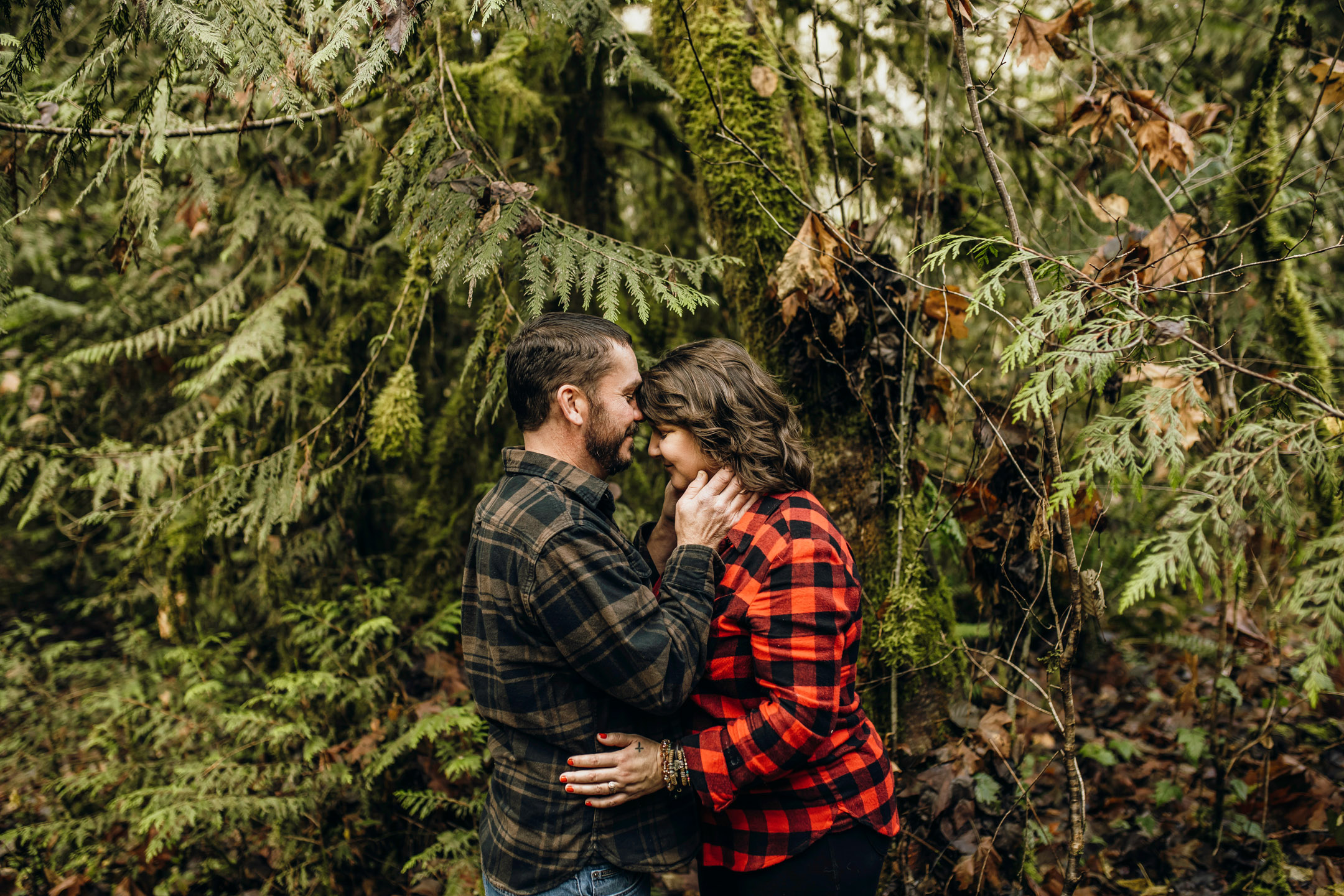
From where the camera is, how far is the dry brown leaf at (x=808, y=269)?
7.76ft

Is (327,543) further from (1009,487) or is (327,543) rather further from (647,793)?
(1009,487)

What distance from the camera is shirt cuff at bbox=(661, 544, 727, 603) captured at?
183cm

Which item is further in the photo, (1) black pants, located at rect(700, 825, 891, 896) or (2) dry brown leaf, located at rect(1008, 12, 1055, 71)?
(2) dry brown leaf, located at rect(1008, 12, 1055, 71)

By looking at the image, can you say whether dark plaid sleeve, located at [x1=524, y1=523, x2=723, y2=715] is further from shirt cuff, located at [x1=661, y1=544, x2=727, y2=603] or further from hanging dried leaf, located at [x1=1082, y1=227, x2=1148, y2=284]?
hanging dried leaf, located at [x1=1082, y1=227, x2=1148, y2=284]

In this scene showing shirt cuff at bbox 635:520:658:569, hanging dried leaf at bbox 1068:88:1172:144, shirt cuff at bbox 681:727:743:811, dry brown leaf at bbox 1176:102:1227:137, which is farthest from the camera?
dry brown leaf at bbox 1176:102:1227:137

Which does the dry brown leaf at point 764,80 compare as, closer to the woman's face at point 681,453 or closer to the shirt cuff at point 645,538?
the woman's face at point 681,453

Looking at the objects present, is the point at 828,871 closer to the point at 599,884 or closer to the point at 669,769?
the point at 669,769

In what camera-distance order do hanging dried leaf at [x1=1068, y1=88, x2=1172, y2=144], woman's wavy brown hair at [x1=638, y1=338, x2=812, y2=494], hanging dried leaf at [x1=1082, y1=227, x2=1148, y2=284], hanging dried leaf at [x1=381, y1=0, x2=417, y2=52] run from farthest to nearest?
hanging dried leaf at [x1=1068, y1=88, x2=1172, y2=144] → hanging dried leaf at [x1=1082, y1=227, x2=1148, y2=284] → woman's wavy brown hair at [x1=638, y1=338, x2=812, y2=494] → hanging dried leaf at [x1=381, y1=0, x2=417, y2=52]

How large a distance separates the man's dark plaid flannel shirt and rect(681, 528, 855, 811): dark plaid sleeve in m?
0.17

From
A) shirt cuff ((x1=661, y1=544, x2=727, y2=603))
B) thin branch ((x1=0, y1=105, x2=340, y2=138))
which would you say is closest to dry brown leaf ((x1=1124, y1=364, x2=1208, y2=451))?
shirt cuff ((x1=661, y1=544, x2=727, y2=603))

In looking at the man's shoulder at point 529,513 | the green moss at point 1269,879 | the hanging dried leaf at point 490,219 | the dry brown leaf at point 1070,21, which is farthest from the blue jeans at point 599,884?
the dry brown leaf at point 1070,21

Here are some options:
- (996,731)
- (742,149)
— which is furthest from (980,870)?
(742,149)

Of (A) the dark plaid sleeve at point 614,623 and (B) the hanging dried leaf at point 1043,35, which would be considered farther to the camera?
(B) the hanging dried leaf at point 1043,35

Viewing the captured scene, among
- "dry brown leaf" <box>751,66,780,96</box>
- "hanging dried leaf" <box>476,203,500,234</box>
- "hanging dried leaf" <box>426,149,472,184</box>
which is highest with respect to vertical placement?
"dry brown leaf" <box>751,66,780,96</box>
